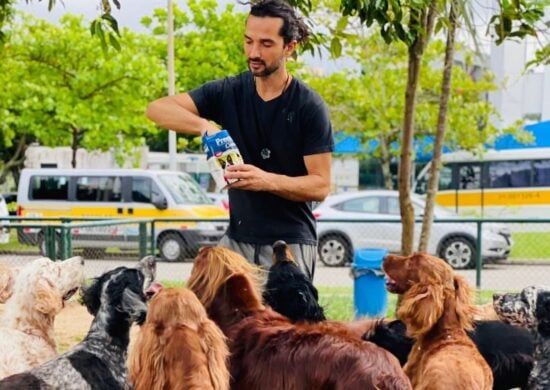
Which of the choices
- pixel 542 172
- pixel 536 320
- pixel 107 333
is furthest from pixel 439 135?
pixel 542 172

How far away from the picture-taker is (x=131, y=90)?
24.3m

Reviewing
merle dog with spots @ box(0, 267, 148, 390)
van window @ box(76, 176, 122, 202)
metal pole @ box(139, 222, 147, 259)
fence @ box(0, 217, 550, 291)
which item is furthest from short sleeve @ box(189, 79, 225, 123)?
van window @ box(76, 176, 122, 202)

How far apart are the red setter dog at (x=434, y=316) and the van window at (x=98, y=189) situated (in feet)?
52.4

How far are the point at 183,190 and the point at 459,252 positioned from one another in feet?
24.7

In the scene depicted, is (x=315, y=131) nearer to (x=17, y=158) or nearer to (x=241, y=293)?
(x=241, y=293)

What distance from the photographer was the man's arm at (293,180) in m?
3.87

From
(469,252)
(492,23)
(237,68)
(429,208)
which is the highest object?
(237,68)

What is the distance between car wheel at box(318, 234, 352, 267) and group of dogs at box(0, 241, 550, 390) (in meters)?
11.2

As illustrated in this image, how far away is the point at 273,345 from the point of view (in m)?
3.65

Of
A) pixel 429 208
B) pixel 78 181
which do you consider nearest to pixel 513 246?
pixel 429 208

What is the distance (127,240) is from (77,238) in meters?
1.42

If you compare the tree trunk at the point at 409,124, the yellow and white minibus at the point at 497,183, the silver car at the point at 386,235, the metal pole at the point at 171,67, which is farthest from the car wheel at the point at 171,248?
the yellow and white minibus at the point at 497,183

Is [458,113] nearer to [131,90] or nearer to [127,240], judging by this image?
[131,90]

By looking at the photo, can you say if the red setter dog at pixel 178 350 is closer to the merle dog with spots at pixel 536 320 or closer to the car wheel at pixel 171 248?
the merle dog with spots at pixel 536 320
